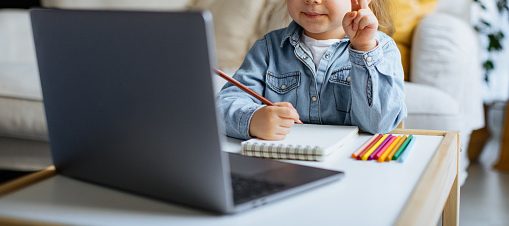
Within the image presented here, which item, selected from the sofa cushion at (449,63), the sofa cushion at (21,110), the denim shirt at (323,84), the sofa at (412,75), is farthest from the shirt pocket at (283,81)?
the sofa cushion at (21,110)

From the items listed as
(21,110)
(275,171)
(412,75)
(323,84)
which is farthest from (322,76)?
(21,110)

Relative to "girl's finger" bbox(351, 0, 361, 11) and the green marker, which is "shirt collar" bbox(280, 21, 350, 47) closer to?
"girl's finger" bbox(351, 0, 361, 11)

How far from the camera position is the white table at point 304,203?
0.78 m

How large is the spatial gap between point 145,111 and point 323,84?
1.85ft

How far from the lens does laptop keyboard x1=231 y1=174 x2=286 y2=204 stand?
0.81 m

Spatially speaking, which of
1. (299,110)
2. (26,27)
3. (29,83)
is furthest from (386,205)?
(26,27)

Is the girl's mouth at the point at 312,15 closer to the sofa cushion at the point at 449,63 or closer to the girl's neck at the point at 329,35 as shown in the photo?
the girl's neck at the point at 329,35

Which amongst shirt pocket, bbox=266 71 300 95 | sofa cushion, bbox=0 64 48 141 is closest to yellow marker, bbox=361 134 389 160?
shirt pocket, bbox=266 71 300 95

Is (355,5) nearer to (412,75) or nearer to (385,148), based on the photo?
(385,148)

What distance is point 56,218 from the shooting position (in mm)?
807

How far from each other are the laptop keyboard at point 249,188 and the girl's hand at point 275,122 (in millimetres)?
208

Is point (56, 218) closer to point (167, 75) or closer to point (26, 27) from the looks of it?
point (167, 75)

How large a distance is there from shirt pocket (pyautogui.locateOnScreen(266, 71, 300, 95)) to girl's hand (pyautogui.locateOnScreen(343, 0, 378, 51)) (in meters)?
0.19

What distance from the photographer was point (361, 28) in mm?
1109
